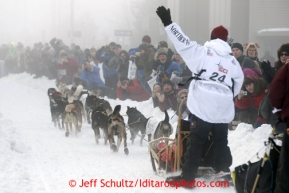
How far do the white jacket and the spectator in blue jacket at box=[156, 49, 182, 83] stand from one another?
18.6 ft

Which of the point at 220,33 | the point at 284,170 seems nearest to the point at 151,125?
the point at 220,33

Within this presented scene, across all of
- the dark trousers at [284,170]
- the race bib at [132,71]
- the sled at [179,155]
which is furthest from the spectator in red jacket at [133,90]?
the dark trousers at [284,170]

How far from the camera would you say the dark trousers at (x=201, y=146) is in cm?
541

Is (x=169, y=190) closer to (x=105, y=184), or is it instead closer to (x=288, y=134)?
(x=105, y=184)

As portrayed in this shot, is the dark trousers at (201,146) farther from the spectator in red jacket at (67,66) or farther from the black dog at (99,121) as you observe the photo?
the spectator in red jacket at (67,66)

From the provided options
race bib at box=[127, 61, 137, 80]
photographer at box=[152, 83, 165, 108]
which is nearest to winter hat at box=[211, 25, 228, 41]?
photographer at box=[152, 83, 165, 108]

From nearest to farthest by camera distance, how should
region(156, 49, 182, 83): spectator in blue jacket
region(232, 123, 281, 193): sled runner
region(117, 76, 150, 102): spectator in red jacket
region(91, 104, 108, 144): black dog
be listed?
1. region(232, 123, 281, 193): sled runner
2. region(91, 104, 108, 144): black dog
3. region(156, 49, 182, 83): spectator in blue jacket
4. region(117, 76, 150, 102): spectator in red jacket

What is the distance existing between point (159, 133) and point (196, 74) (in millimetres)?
2644

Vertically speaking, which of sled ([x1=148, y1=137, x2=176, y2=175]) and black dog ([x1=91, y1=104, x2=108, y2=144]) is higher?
sled ([x1=148, y1=137, x2=176, y2=175])

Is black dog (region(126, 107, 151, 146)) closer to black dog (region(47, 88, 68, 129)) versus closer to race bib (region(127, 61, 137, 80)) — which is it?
black dog (region(47, 88, 68, 129))

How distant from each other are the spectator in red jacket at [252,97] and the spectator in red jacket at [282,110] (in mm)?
3750

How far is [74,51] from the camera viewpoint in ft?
64.4

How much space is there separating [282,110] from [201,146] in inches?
66.7

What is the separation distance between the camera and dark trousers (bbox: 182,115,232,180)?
5.41 metres
